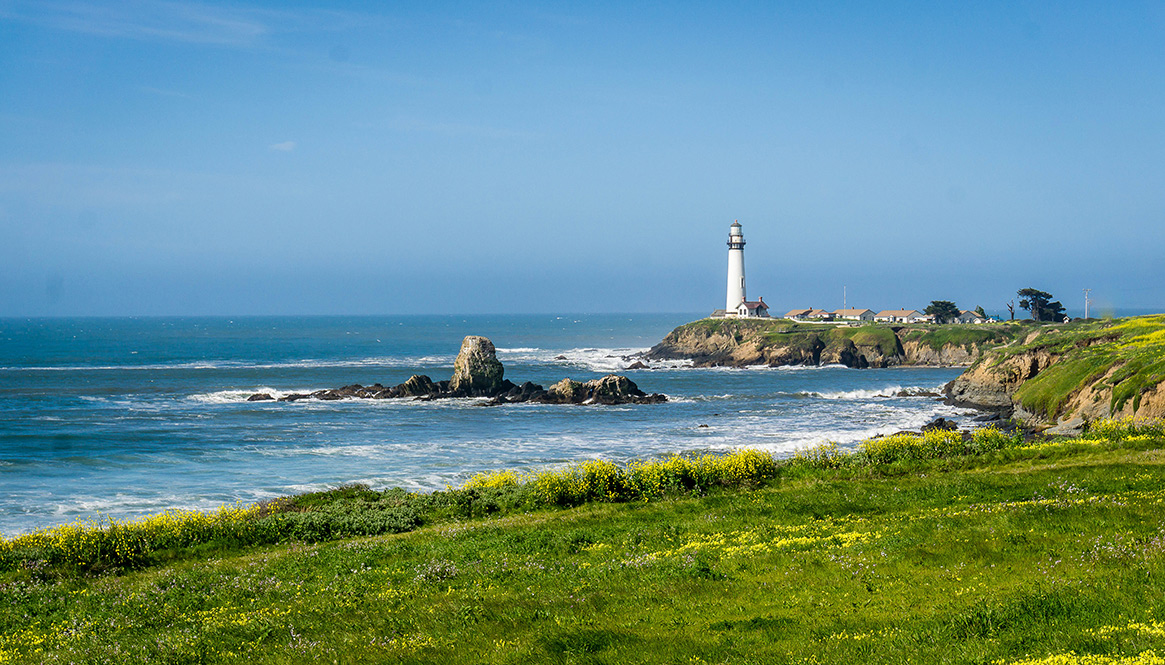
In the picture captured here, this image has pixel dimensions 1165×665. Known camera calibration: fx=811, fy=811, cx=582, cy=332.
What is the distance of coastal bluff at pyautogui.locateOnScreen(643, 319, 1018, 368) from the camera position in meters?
110

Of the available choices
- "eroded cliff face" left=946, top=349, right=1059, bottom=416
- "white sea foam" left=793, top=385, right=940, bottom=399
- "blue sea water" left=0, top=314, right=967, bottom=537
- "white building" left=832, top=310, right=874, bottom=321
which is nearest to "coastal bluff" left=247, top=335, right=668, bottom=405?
"blue sea water" left=0, top=314, right=967, bottom=537

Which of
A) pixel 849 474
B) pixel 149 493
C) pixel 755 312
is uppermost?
pixel 755 312

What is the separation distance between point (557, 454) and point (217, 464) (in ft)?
56.7

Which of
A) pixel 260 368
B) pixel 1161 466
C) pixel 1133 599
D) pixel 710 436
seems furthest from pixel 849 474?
pixel 260 368

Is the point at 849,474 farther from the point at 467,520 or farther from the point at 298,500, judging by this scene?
the point at 298,500

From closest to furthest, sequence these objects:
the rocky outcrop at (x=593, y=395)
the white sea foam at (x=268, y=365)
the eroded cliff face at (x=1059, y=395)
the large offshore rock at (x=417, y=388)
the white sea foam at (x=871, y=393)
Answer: the eroded cliff face at (x=1059, y=395), the rocky outcrop at (x=593, y=395), the white sea foam at (x=871, y=393), the large offshore rock at (x=417, y=388), the white sea foam at (x=268, y=365)

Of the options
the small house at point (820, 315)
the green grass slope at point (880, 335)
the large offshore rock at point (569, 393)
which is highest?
the small house at point (820, 315)

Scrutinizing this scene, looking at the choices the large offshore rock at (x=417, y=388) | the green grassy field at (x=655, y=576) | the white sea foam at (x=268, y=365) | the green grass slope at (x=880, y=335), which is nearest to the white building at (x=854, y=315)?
the green grass slope at (x=880, y=335)

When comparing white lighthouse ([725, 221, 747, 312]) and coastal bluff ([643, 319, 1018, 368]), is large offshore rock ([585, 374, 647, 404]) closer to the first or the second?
coastal bluff ([643, 319, 1018, 368])

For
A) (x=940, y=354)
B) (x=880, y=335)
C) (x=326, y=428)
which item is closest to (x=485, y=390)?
(x=326, y=428)

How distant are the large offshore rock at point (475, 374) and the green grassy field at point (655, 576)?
50416mm

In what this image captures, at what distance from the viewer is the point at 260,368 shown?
4208 inches

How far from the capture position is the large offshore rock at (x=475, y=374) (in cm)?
7375

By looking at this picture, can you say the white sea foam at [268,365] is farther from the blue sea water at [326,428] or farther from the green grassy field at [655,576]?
the green grassy field at [655,576]
